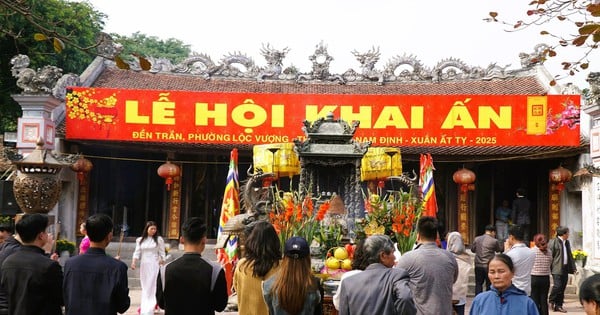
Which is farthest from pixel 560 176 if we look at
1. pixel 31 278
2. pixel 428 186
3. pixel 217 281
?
pixel 31 278

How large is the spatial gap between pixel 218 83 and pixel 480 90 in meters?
6.98

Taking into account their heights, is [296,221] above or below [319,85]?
below

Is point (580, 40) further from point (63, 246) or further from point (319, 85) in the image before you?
point (319, 85)

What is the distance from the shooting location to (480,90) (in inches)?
707

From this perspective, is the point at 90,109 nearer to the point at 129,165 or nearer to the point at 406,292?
the point at 129,165

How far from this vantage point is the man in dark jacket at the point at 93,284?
4.21 meters

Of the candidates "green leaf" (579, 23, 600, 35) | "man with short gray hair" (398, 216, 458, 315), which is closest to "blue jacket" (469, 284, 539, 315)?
"man with short gray hair" (398, 216, 458, 315)

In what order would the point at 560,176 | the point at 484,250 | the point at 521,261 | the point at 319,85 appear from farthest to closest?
the point at 319,85
the point at 560,176
the point at 484,250
the point at 521,261

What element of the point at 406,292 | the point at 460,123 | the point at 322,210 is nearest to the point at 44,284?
the point at 406,292

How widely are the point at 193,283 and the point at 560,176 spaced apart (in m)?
12.6

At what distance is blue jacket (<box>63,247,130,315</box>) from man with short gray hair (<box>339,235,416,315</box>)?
54.8 inches

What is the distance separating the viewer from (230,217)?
1020 centimetres

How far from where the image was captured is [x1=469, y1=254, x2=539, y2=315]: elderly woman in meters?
3.62

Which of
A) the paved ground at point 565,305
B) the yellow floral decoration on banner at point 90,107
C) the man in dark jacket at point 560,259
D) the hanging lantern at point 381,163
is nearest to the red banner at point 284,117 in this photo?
the yellow floral decoration on banner at point 90,107
